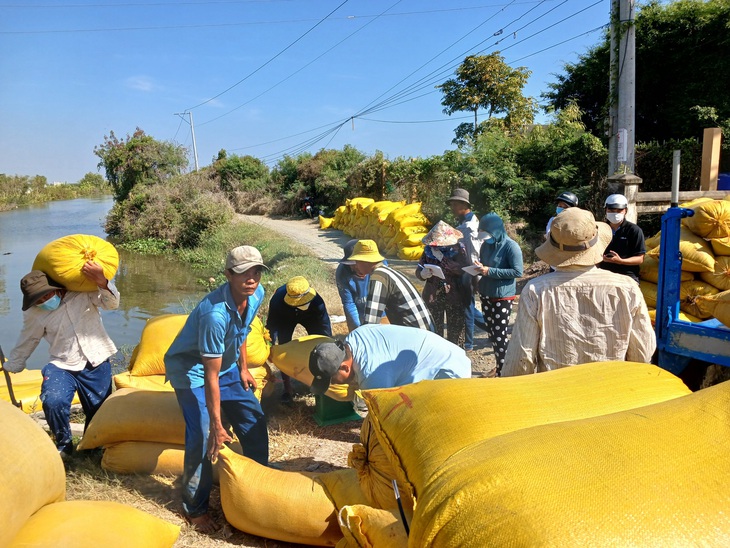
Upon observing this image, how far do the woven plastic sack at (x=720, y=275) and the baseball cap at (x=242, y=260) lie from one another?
144 inches

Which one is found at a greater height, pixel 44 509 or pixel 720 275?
pixel 720 275

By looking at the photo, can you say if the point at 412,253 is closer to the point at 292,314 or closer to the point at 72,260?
the point at 292,314

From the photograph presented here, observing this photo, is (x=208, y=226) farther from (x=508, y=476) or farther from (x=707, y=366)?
(x=508, y=476)

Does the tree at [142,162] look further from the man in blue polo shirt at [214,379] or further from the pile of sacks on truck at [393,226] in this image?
the man in blue polo shirt at [214,379]

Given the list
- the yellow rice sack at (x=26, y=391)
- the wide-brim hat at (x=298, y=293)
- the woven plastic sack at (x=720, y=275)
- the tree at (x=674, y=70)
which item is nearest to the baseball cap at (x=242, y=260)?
the wide-brim hat at (x=298, y=293)

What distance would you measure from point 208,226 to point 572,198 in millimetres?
16767

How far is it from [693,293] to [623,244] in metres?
0.74

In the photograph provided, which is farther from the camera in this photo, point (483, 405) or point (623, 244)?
point (623, 244)

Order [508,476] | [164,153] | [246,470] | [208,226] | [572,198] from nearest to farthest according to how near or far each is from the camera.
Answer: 1. [508,476]
2. [246,470]
3. [572,198]
4. [208,226]
5. [164,153]

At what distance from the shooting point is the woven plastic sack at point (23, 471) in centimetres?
190

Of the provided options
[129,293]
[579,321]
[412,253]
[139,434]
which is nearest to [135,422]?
[139,434]

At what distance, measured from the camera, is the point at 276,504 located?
270 centimetres

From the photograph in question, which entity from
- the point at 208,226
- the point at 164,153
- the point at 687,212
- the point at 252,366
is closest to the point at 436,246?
the point at 252,366

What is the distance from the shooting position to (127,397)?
3.56m
